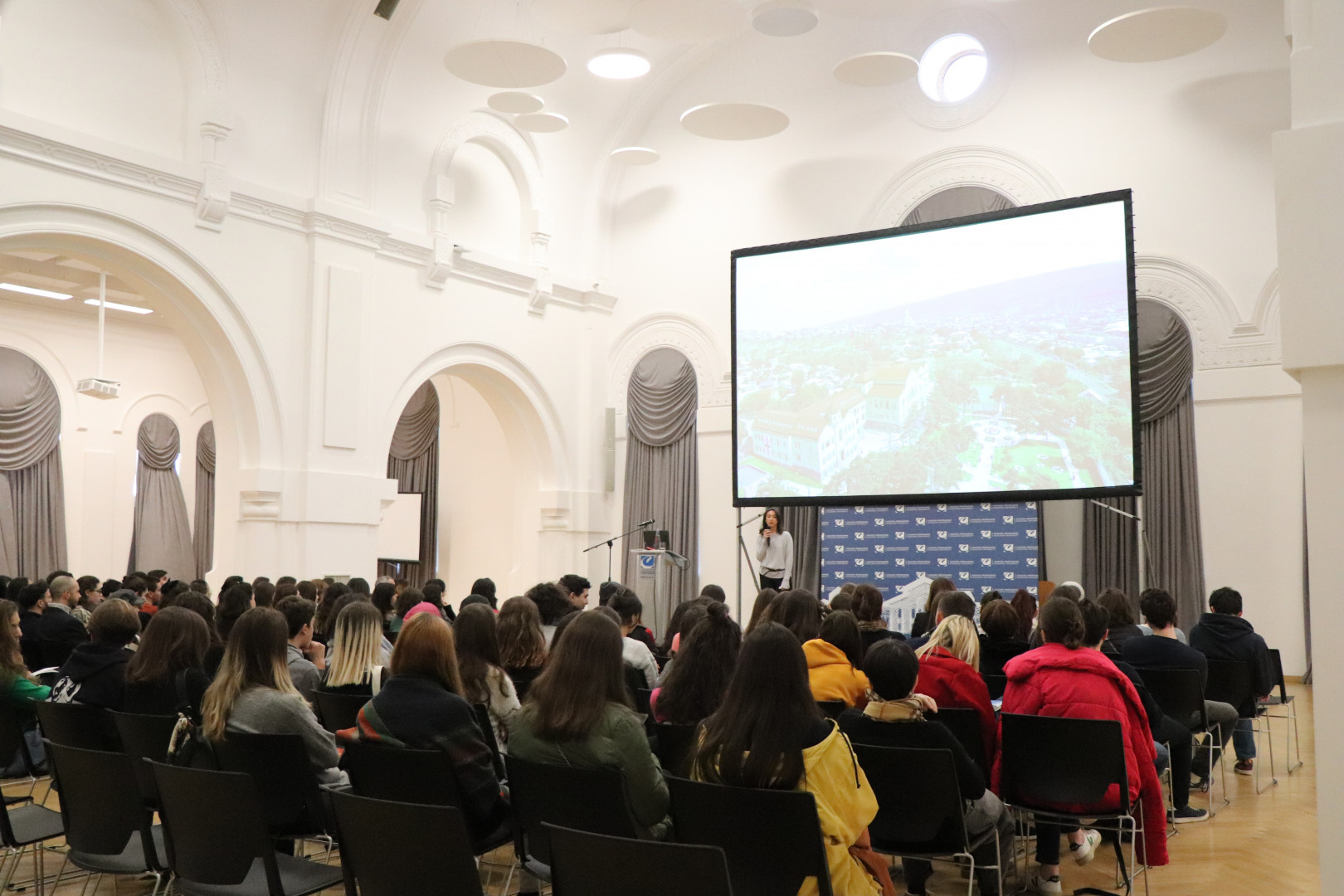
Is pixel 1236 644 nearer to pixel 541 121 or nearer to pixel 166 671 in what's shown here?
pixel 166 671

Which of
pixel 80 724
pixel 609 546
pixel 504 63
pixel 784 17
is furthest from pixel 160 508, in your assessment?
pixel 80 724

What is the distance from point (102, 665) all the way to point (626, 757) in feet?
8.34

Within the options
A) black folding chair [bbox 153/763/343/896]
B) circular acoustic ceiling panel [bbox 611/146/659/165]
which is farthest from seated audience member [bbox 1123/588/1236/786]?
circular acoustic ceiling panel [bbox 611/146/659/165]

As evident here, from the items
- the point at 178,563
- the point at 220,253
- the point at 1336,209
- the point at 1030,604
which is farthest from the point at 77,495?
the point at 1336,209

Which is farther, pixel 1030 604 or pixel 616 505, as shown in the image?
pixel 616 505

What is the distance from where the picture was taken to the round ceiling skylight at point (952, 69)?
Result: 11.4 metres

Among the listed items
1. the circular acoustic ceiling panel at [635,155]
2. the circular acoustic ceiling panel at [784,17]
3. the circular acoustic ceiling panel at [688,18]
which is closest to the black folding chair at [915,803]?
the circular acoustic ceiling panel at [688,18]

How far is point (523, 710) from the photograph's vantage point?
309 centimetres

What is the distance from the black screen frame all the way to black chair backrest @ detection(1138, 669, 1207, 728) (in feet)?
13.3

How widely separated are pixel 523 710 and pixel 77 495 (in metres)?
14.2

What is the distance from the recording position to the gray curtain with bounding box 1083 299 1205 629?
→ 988cm

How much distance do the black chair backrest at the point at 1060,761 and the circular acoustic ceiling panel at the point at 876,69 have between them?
7.34 metres

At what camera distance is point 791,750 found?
8.39ft

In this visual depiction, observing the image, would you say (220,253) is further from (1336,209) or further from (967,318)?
(1336,209)
